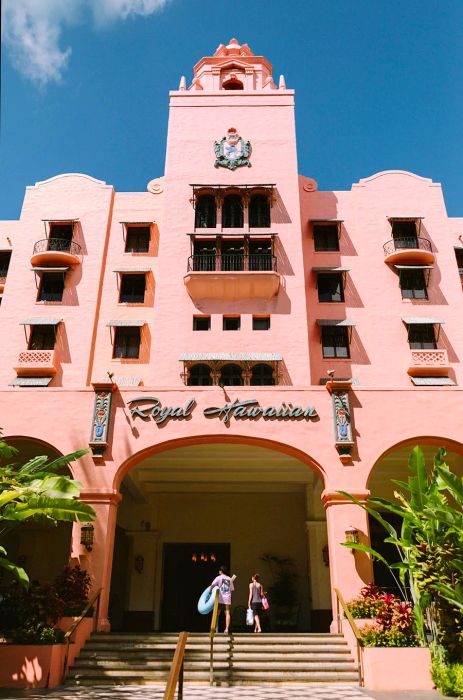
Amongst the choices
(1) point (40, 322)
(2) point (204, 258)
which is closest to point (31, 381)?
(1) point (40, 322)

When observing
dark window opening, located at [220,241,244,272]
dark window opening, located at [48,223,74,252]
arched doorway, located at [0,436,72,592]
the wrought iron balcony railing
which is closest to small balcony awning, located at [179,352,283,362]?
the wrought iron balcony railing

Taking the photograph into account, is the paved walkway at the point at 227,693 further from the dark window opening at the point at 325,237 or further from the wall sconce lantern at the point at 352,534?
the dark window opening at the point at 325,237

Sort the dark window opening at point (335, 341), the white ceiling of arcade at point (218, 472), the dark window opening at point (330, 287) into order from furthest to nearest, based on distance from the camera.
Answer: the dark window opening at point (330, 287) → the dark window opening at point (335, 341) → the white ceiling of arcade at point (218, 472)

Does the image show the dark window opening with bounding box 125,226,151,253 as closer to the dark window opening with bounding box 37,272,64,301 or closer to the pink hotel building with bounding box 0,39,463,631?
the pink hotel building with bounding box 0,39,463,631

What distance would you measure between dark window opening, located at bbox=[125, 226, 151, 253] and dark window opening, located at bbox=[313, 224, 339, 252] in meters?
8.34

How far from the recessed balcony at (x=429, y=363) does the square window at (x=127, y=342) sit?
1212 cm

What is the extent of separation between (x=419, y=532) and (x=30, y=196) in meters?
24.7

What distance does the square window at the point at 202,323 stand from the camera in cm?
2422

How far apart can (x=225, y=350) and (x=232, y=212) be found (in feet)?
23.5

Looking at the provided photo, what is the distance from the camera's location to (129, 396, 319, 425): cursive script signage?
16.4 m

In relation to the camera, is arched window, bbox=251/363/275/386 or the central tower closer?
arched window, bbox=251/363/275/386

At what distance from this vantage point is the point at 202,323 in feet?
80.0

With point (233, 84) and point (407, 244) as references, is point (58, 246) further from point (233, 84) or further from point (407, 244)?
point (407, 244)

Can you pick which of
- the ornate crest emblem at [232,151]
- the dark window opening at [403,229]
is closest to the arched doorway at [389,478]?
the dark window opening at [403,229]
